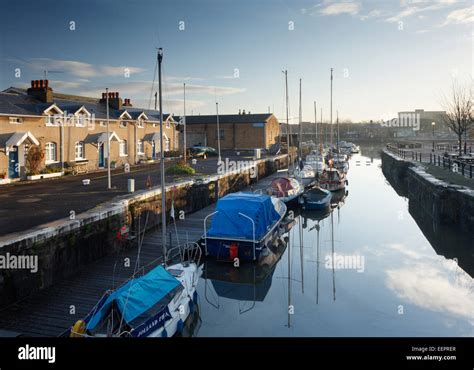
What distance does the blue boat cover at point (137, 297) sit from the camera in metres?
10.2

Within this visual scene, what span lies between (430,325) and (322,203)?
61.4 ft

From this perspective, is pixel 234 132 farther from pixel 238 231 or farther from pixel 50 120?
pixel 238 231

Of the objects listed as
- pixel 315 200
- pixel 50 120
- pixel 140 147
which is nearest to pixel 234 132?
pixel 140 147

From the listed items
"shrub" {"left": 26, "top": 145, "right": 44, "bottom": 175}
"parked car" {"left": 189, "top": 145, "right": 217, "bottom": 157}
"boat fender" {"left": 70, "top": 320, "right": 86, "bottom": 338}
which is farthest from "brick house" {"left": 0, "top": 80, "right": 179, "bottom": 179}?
"boat fender" {"left": 70, "top": 320, "right": 86, "bottom": 338}

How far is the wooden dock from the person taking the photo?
38.0 feet

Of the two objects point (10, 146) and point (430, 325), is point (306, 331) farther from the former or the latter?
point (10, 146)

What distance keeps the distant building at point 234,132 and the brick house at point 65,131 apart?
20.9m

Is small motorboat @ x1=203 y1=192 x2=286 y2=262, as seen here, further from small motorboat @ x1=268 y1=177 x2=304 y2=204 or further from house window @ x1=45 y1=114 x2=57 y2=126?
house window @ x1=45 y1=114 x2=57 y2=126

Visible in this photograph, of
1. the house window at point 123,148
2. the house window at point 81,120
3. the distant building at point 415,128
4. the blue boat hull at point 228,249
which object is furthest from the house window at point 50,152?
the distant building at point 415,128

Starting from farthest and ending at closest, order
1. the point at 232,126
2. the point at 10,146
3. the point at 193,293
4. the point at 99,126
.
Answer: the point at 232,126
the point at 99,126
the point at 10,146
the point at 193,293

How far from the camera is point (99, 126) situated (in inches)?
1511

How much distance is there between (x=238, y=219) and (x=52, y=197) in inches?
432

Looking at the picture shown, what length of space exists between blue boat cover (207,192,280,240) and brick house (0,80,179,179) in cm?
1672
